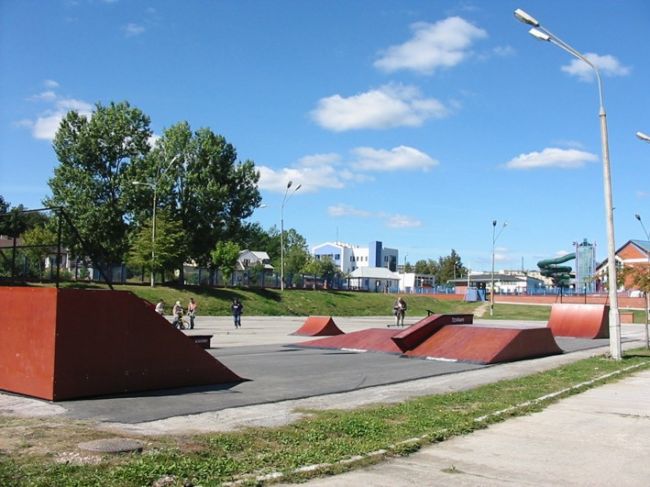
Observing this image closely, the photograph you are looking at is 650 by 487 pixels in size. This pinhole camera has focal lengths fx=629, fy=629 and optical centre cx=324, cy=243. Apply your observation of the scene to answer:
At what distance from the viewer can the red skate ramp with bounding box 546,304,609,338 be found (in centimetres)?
3010

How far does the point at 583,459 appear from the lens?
7270mm

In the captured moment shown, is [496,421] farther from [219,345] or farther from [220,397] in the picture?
[219,345]

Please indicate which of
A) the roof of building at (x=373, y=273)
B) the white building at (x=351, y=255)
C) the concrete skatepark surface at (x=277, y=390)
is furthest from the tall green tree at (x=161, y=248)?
the white building at (x=351, y=255)

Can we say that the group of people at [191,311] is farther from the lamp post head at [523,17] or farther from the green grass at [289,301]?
the lamp post head at [523,17]

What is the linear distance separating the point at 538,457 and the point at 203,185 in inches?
2333

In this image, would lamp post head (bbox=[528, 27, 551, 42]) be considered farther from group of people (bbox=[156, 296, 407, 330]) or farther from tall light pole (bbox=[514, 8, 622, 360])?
group of people (bbox=[156, 296, 407, 330])

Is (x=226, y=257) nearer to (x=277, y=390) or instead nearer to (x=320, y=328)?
(x=320, y=328)

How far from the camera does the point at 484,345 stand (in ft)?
62.8

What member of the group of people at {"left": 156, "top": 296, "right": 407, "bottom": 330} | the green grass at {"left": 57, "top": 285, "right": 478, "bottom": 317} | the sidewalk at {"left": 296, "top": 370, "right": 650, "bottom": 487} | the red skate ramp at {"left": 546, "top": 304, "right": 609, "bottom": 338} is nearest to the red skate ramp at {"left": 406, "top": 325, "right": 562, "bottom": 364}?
the sidewalk at {"left": 296, "top": 370, "right": 650, "bottom": 487}

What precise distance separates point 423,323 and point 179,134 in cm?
5030

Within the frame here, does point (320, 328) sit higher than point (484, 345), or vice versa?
point (484, 345)

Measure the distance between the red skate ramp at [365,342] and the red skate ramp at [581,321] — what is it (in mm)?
12628

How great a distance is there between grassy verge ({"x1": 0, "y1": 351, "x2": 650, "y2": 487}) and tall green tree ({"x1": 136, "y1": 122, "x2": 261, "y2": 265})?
53.1 meters

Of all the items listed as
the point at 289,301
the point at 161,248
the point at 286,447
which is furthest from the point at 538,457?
the point at 289,301
